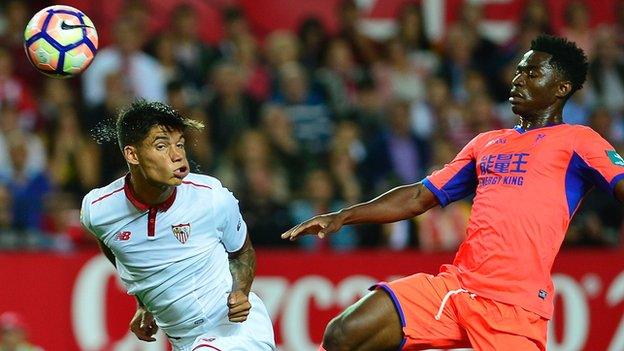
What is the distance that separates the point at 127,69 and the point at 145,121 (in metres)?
5.33

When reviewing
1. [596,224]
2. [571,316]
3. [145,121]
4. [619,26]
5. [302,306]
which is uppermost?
[145,121]

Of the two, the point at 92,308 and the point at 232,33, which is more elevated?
the point at 232,33

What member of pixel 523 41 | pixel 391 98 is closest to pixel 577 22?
pixel 523 41

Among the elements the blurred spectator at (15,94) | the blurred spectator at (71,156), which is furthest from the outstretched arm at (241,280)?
the blurred spectator at (15,94)

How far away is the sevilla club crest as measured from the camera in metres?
5.93

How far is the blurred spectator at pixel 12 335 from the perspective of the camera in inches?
361

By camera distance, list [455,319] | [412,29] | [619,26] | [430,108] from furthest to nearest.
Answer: [619,26] < [412,29] < [430,108] < [455,319]

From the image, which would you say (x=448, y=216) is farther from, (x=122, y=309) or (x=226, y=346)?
(x=226, y=346)

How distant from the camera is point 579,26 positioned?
41.3 ft

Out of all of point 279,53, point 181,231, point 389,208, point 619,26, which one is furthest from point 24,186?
point 619,26

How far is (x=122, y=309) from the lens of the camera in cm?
962

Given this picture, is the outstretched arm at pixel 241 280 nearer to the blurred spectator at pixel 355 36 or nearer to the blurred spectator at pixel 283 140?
the blurred spectator at pixel 283 140

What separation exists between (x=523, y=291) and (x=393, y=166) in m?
5.06

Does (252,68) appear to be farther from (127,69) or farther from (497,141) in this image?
(497,141)
